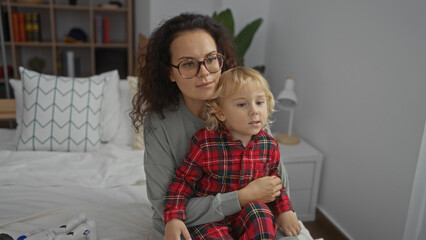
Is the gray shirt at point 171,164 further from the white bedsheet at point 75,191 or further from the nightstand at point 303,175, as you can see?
the nightstand at point 303,175

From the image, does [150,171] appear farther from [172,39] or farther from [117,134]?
[117,134]

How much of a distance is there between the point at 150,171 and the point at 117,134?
3.57 feet

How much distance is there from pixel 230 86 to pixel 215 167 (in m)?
0.25

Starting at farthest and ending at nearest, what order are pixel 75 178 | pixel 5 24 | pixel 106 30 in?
1. pixel 106 30
2. pixel 5 24
3. pixel 75 178

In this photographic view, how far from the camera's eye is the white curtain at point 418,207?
4.95 feet

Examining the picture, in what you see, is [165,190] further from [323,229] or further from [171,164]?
[323,229]

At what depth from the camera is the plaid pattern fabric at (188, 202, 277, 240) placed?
3.31ft

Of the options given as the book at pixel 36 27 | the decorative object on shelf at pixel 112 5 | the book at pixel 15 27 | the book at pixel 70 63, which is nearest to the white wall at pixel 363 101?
the decorative object on shelf at pixel 112 5

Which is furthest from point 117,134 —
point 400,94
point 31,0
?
point 31,0

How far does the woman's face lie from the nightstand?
1.07 m

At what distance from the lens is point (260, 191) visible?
3.59 ft

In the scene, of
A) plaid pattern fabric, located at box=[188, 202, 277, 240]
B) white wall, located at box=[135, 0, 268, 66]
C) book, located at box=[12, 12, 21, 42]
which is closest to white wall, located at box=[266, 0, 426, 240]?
white wall, located at box=[135, 0, 268, 66]

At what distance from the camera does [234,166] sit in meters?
1.11

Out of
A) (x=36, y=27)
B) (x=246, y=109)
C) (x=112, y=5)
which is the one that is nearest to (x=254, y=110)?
(x=246, y=109)
